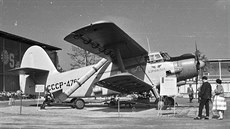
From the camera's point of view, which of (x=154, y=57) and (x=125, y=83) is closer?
(x=125, y=83)

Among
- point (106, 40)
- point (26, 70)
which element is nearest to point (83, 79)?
point (106, 40)

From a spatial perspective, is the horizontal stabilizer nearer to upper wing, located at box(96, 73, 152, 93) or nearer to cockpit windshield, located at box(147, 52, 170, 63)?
upper wing, located at box(96, 73, 152, 93)

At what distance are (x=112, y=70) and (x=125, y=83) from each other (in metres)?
2.18

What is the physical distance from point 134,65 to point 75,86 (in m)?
3.72

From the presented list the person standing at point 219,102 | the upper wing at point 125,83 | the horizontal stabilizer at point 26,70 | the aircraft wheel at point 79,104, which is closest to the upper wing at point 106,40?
the upper wing at point 125,83

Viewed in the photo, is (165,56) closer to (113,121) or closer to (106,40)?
(106,40)

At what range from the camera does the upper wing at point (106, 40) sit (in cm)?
1157

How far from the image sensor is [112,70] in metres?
15.6

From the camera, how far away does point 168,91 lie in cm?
1117

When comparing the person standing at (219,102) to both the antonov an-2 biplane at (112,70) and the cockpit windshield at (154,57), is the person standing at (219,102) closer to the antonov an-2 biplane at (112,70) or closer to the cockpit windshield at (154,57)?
the antonov an-2 biplane at (112,70)

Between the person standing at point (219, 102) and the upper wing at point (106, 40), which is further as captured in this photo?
the upper wing at point (106, 40)

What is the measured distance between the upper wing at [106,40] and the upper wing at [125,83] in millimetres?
1817

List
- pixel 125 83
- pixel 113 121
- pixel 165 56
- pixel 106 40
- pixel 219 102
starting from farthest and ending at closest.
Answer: pixel 165 56 → pixel 125 83 → pixel 106 40 → pixel 219 102 → pixel 113 121

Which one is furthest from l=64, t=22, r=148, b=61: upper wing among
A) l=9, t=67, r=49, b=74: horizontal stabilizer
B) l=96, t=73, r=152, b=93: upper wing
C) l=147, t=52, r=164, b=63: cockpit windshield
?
l=9, t=67, r=49, b=74: horizontal stabilizer
